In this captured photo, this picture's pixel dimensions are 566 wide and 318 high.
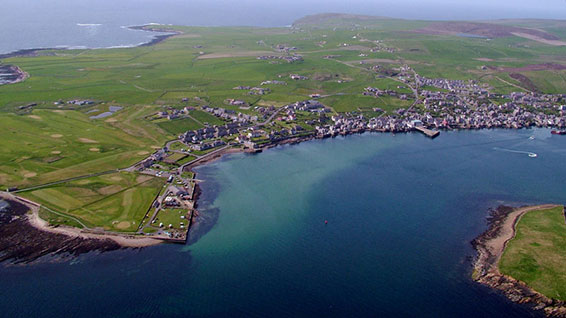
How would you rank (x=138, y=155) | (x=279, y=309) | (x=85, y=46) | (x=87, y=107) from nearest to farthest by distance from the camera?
(x=279, y=309) < (x=138, y=155) < (x=87, y=107) < (x=85, y=46)

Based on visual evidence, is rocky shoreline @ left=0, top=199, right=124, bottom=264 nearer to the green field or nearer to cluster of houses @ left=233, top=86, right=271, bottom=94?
the green field

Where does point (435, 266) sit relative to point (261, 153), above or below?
below

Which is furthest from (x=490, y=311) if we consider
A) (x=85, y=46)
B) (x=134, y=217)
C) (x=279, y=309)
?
(x=85, y=46)

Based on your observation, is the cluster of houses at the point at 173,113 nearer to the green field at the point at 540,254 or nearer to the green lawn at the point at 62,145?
the green lawn at the point at 62,145

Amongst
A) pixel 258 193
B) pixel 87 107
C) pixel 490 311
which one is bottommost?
pixel 490 311

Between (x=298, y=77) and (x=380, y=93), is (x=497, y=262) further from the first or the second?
(x=298, y=77)

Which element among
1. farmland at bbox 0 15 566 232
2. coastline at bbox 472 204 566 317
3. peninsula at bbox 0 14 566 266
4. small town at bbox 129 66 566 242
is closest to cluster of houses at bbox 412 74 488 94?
small town at bbox 129 66 566 242

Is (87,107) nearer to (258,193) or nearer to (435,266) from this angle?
(258,193)

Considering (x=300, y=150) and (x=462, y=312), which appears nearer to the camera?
(x=462, y=312)
